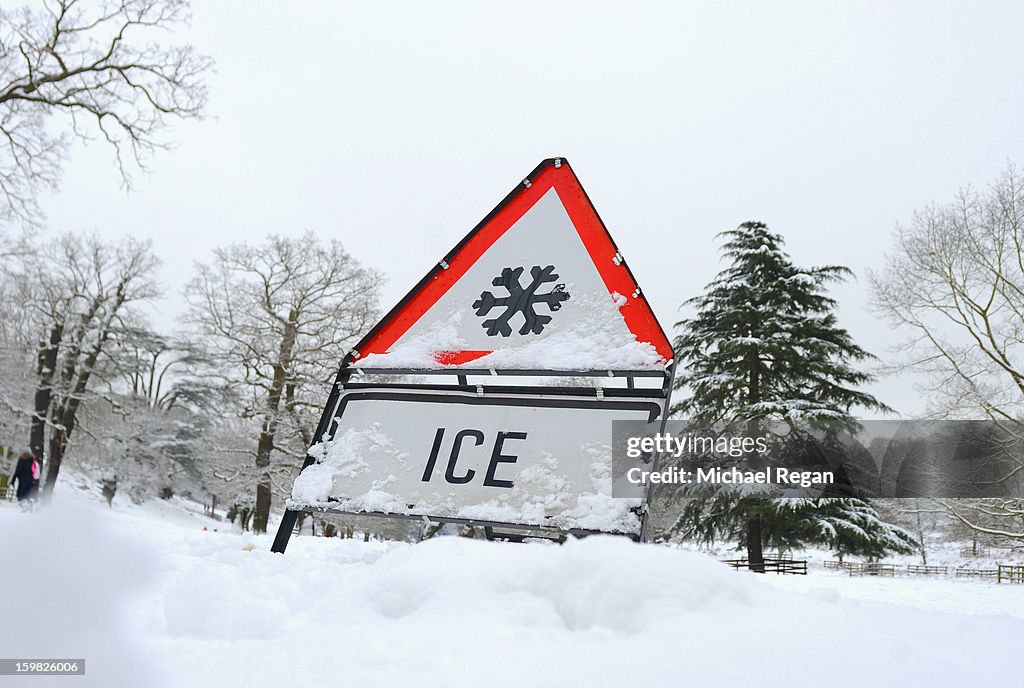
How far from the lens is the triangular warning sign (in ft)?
11.0

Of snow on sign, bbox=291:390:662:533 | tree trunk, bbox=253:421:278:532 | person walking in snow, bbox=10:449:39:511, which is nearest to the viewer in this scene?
snow on sign, bbox=291:390:662:533

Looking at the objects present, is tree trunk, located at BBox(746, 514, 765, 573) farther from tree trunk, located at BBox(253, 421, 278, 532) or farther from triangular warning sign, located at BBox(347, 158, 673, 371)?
triangular warning sign, located at BBox(347, 158, 673, 371)

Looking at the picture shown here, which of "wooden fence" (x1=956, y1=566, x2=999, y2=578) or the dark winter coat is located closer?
the dark winter coat

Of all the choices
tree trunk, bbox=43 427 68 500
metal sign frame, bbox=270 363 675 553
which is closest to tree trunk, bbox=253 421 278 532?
tree trunk, bbox=43 427 68 500

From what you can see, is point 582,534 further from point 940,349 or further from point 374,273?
point 374,273

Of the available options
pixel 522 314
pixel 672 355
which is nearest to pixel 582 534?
pixel 672 355

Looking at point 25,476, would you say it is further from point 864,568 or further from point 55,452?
point 864,568

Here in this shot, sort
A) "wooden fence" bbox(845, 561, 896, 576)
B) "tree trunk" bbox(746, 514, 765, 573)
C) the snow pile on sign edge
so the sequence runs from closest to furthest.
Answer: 1. the snow pile on sign edge
2. "tree trunk" bbox(746, 514, 765, 573)
3. "wooden fence" bbox(845, 561, 896, 576)

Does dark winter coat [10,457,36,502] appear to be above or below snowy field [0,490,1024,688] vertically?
below

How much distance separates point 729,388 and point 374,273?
40.6 ft

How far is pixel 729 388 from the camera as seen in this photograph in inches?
797

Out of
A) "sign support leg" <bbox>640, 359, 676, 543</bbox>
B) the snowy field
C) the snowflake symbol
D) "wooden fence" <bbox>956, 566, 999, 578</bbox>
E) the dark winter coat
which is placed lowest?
"wooden fence" <bbox>956, 566, 999, 578</bbox>
